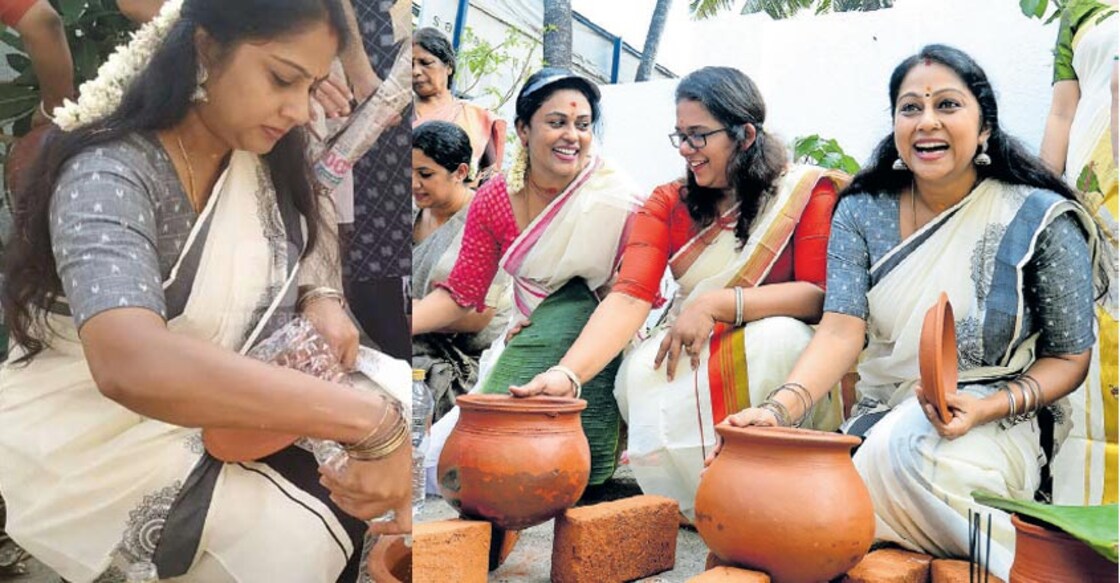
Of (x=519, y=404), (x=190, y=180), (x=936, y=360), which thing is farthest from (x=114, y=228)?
(x=936, y=360)

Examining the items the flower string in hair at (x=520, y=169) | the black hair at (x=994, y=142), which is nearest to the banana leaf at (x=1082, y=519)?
the black hair at (x=994, y=142)

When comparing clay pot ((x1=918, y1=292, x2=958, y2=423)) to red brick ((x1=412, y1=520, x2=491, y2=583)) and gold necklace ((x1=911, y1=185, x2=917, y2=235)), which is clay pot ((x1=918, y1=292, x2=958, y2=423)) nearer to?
gold necklace ((x1=911, y1=185, x2=917, y2=235))

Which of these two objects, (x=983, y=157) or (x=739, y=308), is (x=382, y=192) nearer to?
(x=739, y=308)

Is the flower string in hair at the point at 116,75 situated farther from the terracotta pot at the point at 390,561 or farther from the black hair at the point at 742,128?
the black hair at the point at 742,128

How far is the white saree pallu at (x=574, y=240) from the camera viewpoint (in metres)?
2.43

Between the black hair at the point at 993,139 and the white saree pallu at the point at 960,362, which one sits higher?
the black hair at the point at 993,139

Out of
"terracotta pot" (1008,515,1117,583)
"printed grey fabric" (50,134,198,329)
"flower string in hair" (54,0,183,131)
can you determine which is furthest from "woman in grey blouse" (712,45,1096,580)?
"flower string in hair" (54,0,183,131)

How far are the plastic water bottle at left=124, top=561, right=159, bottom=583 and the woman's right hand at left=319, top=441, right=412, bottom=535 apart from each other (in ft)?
0.90

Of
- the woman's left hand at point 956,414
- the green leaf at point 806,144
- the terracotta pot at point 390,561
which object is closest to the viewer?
the terracotta pot at point 390,561

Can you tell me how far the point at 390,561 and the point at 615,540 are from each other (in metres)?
0.56

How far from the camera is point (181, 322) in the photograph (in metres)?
1.48

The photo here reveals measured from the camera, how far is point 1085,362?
1959 mm

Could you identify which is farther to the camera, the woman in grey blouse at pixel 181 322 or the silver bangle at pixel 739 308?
the silver bangle at pixel 739 308

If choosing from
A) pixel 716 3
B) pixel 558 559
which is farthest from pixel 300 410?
pixel 716 3
